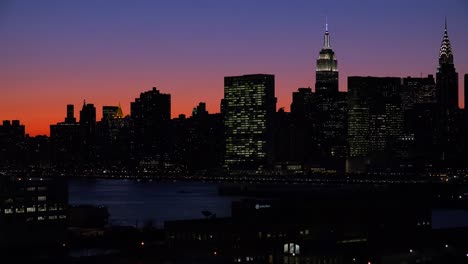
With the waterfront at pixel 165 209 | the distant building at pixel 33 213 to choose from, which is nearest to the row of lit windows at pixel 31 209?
the distant building at pixel 33 213

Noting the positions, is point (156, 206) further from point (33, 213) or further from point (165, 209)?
point (33, 213)

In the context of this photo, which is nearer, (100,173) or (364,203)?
(364,203)

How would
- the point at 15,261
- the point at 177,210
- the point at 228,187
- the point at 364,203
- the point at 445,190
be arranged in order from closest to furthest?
1. the point at 15,261
2. the point at 364,203
3. the point at 177,210
4. the point at 445,190
5. the point at 228,187

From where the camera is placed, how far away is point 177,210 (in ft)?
181

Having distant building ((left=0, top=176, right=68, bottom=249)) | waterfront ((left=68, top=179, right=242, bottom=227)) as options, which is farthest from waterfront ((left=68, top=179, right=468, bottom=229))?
distant building ((left=0, top=176, right=68, bottom=249))

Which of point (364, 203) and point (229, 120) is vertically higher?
point (229, 120)

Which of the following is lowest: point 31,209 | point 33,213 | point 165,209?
point 165,209

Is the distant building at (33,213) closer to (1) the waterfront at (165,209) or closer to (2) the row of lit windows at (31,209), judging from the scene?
(2) the row of lit windows at (31,209)

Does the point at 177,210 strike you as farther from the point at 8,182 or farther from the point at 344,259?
the point at 344,259

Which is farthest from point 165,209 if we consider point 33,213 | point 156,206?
point 33,213

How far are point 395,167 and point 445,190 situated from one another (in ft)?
95.0

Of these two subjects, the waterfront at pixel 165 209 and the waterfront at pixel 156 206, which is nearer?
the waterfront at pixel 165 209

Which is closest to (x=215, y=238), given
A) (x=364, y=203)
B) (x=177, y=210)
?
(x=364, y=203)

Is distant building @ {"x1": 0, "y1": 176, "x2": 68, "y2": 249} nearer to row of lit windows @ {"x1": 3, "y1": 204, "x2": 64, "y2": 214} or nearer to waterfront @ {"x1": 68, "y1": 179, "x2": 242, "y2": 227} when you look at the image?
row of lit windows @ {"x1": 3, "y1": 204, "x2": 64, "y2": 214}
